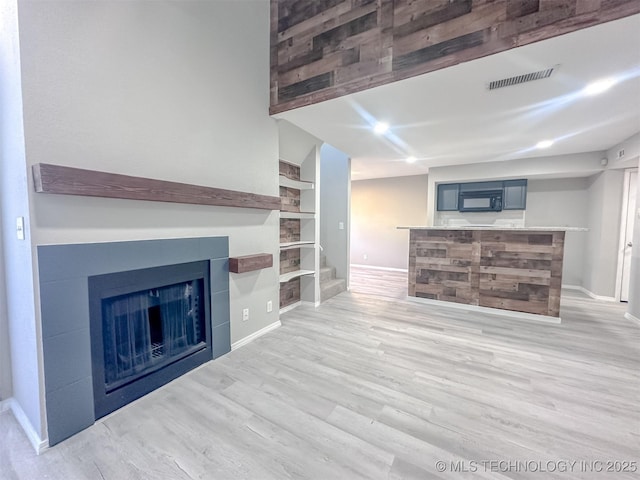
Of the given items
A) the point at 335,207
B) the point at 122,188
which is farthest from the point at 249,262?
the point at 335,207

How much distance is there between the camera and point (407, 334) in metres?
3.05

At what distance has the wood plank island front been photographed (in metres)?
3.42

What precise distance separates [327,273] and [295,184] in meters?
1.87

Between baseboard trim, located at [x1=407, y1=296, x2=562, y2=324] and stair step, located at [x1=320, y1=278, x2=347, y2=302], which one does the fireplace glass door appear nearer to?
stair step, located at [x1=320, y1=278, x2=347, y2=302]

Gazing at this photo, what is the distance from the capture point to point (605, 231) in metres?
4.36

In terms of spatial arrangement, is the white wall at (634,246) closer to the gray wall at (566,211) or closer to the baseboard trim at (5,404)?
the gray wall at (566,211)

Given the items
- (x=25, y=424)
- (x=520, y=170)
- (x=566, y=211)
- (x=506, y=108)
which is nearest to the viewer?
(x=25, y=424)

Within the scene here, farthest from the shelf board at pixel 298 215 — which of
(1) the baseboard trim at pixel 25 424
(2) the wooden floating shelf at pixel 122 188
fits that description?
(1) the baseboard trim at pixel 25 424

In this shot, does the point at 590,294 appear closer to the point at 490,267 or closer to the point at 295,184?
the point at 490,267

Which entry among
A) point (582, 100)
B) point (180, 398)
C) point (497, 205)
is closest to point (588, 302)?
point (497, 205)

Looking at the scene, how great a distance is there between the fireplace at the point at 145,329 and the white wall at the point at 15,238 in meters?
0.27

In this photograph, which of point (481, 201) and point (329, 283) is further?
point (481, 201)

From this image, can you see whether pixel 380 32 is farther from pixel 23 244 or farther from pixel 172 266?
pixel 23 244

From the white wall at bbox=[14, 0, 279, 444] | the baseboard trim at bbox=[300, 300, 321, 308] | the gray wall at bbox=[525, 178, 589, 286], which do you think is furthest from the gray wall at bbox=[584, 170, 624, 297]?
the white wall at bbox=[14, 0, 279, 444]
